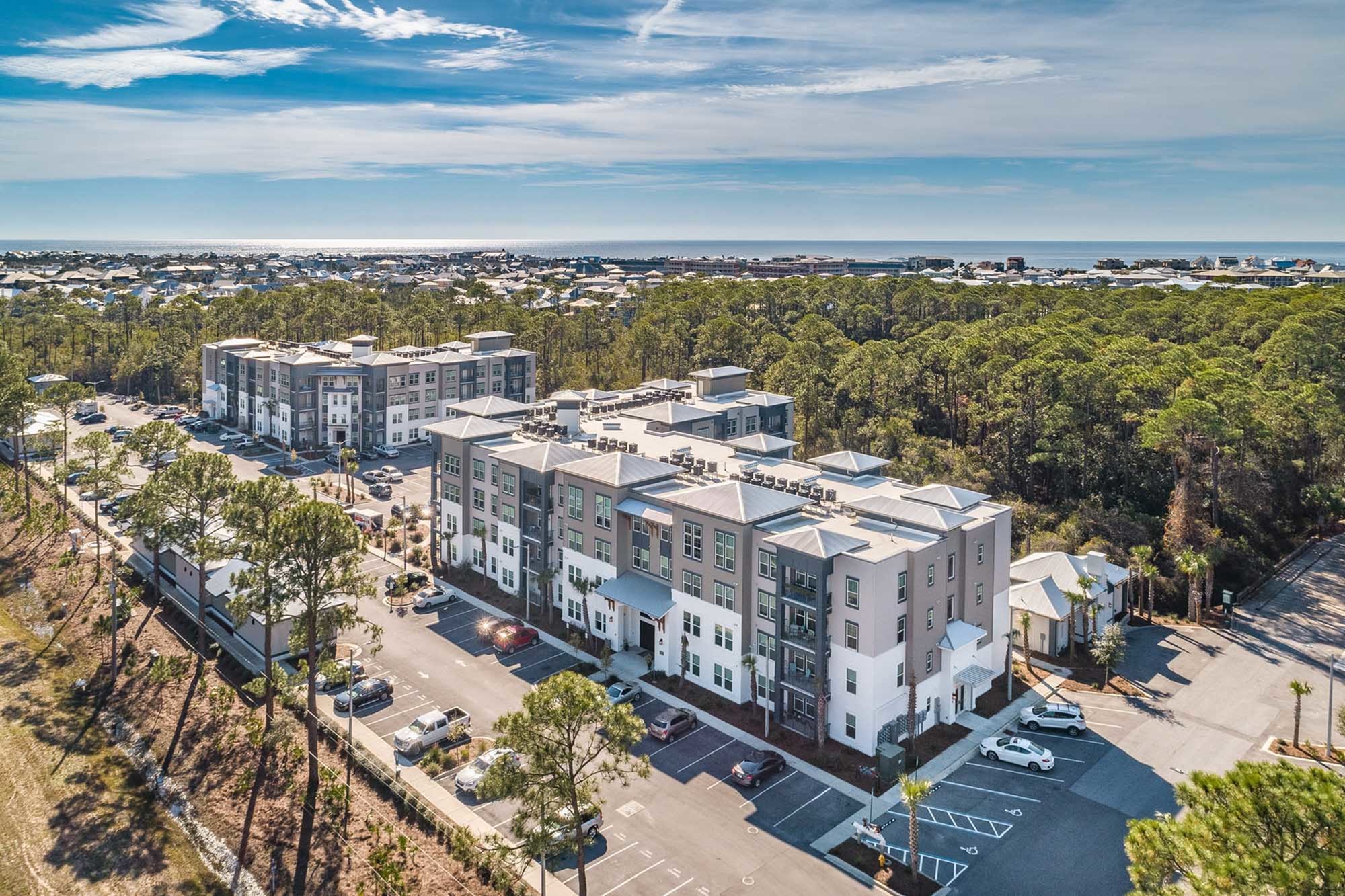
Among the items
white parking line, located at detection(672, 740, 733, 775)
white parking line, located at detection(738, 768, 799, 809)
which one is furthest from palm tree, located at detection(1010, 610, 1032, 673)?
white parking line, located at detection(672, 740, 733, 775)

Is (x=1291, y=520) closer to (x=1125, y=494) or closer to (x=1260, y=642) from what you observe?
(x=1125, y=494)

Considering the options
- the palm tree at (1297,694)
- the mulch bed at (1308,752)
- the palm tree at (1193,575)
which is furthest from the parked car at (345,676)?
the palm tree at (1193,575)

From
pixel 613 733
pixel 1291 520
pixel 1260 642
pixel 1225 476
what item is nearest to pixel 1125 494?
pixel 1225 476

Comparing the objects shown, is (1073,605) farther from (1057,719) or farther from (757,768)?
(757,768)

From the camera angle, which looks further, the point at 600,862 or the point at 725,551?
the point at 725,551

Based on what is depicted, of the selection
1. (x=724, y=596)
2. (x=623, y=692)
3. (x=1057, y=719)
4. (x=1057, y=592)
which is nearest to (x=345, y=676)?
(x=623, y=692)

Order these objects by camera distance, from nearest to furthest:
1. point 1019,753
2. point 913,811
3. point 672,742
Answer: point 913,811
point 1019,753
point 672,742

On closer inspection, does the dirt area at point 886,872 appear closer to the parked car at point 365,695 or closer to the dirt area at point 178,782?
the dirt area at point 178,782

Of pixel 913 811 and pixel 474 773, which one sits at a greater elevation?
pixel 913 811
